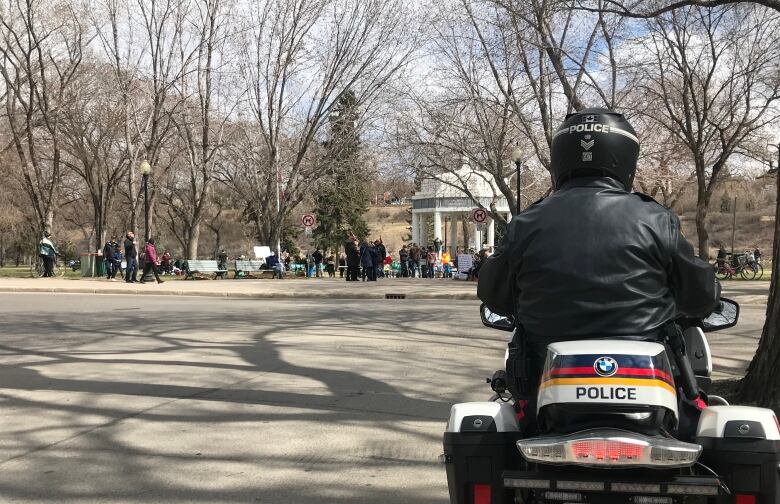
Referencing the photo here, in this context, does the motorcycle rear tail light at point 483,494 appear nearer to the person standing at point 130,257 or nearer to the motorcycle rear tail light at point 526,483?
the motorcycle rear tail light at point 526,483

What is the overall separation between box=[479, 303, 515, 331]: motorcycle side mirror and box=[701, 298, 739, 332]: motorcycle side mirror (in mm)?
892

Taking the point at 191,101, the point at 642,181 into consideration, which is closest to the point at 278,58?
the point at 191,101

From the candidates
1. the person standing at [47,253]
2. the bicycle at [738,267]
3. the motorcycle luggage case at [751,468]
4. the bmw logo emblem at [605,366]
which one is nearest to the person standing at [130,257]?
the person standing at [47,253]

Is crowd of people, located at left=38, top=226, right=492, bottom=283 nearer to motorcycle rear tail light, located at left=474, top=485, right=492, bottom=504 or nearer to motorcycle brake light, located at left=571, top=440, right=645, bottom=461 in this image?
motorcycle rear tail light, located at left=474, top=485, right=492, bottom=504

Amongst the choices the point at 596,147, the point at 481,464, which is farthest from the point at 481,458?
the point at 596,147

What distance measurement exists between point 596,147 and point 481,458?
1.34m

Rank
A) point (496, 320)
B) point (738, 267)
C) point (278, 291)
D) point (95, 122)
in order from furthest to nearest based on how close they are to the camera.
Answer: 1. point (95, 122)
2. point (738, 267)
3. point (278, 291)
4. point (496, 320)

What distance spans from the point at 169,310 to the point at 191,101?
22923 mm

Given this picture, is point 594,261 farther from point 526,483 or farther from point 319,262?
point 319,262

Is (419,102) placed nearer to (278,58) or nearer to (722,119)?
(278,58)

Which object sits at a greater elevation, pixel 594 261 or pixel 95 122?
pixel 95 122

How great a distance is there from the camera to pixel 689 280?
292 cm

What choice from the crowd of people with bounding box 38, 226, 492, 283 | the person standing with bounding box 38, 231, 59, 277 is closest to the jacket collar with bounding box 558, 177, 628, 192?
the crowd of people with bounding box 38, 226, 492, 283

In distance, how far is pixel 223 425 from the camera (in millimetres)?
5996
